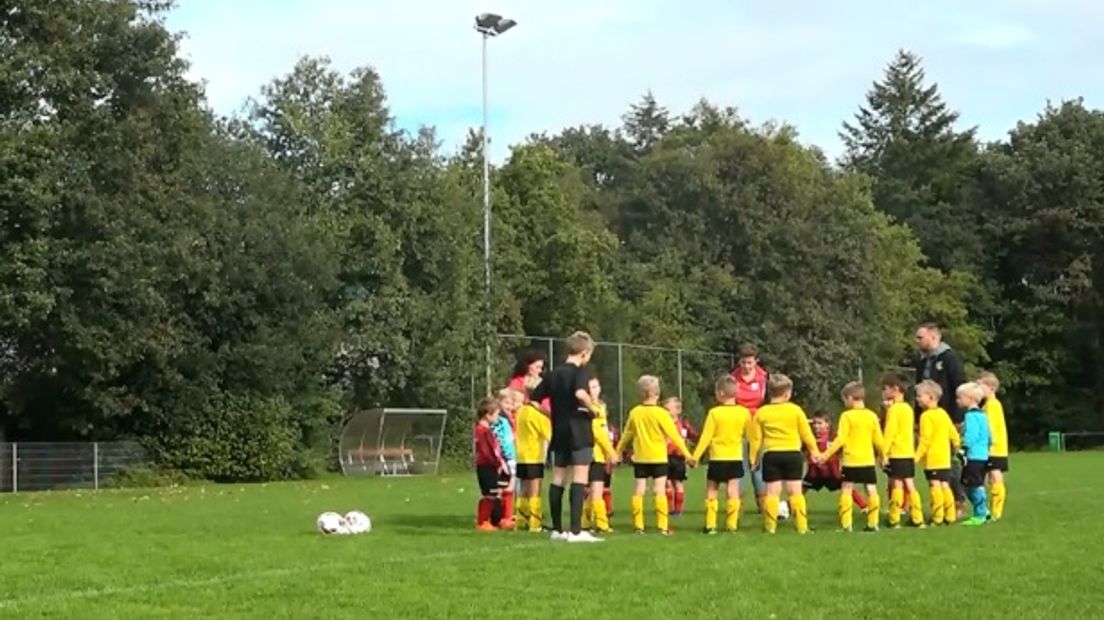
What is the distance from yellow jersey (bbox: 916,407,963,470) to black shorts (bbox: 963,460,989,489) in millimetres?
348

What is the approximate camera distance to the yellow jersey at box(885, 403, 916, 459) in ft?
48.6

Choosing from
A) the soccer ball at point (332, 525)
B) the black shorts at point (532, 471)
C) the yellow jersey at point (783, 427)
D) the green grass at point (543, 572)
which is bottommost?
the green grass at point (543, 572)

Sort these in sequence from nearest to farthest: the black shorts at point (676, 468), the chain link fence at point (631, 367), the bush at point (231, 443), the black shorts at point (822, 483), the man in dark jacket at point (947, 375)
Result: the man in dark jacket at point (947, 375), the black shorts at point (676, 468), the black shorts at point (822, 483), the bush at point (231, 443), the chain link fence at point (631, 367)

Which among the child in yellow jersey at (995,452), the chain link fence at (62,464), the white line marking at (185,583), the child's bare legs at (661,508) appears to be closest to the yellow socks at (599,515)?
the child's bare legs at (661,508)

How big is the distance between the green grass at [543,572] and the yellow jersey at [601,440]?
80cm

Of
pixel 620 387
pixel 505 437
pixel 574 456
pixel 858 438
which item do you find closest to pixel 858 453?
pixel 858 438

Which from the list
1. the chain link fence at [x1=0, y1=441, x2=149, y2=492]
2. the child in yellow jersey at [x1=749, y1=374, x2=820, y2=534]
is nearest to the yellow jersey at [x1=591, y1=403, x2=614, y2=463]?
the child in yellow jersey at [x1=749, y1=374, x2=820, y2=534]

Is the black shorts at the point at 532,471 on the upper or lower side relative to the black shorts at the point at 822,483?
upper

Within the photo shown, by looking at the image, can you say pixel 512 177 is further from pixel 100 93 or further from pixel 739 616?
pixel 739 616

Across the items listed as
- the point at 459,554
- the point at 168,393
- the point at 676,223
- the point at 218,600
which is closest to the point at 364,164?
the point at 168,393

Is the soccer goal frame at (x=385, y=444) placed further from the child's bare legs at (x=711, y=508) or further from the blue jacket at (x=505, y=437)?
the child's bare legs at (x=711, y=508)

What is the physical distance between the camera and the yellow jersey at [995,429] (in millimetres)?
15477

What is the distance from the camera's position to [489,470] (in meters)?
15.1

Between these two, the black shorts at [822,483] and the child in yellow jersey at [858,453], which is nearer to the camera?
the child in yellow jersey at [858,453]
